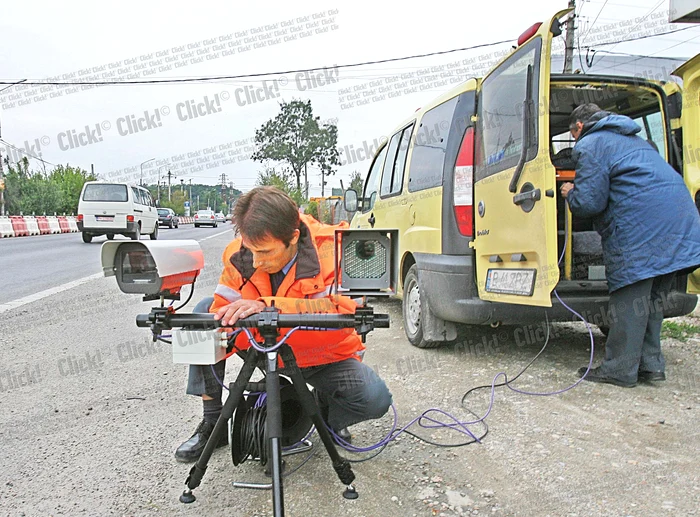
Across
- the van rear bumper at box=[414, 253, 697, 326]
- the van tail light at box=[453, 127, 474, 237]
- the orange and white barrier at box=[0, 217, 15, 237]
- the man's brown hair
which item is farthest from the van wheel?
the orange and white barrier at box=[0, 217, 15, 237]

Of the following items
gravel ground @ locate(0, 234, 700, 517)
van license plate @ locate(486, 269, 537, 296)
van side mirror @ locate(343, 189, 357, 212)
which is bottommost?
gravel ground @ locate(0, 234, 700, 517)

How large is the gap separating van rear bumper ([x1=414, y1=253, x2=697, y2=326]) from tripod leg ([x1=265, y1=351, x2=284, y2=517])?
88.7 inches

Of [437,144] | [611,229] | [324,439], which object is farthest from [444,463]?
[437,144]

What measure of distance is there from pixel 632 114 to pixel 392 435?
3794 millimetres

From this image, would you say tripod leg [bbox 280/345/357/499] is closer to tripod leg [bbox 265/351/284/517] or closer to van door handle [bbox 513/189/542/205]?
tripod leg [bbox 265/351/284/517]

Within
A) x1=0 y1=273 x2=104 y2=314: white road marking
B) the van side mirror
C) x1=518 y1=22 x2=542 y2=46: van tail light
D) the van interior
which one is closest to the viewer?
x1=518 y1=22 x2=542 y2=46: van tail light

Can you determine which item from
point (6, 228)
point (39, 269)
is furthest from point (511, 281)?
point (6, 228)

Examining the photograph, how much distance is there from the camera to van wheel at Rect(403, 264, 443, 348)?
451 centimetres

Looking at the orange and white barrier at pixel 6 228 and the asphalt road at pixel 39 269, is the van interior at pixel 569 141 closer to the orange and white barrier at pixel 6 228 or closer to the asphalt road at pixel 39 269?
the asphalt road at pixel 39 269

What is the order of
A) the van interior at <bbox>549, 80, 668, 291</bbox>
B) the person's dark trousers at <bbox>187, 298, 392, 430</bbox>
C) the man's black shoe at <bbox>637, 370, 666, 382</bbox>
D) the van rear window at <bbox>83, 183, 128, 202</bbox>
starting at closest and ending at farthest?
the person's dark trousers at <bbox>187, 298, 392, 430</bbox> → the man's black shoe at <bbox>637, 370, 666, 382</bbox> → the van interior at <bbox>549, 80, 668, 291</bbox> → the van rear window at <bbox>83, 183, 128, 202</bbox>

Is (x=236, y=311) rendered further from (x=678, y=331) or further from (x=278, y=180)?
(x=278, y=180)

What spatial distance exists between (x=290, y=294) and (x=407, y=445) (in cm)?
114

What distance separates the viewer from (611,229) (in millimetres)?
3557

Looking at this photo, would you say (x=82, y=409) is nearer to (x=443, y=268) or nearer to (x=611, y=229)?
(x=443, y=268)
